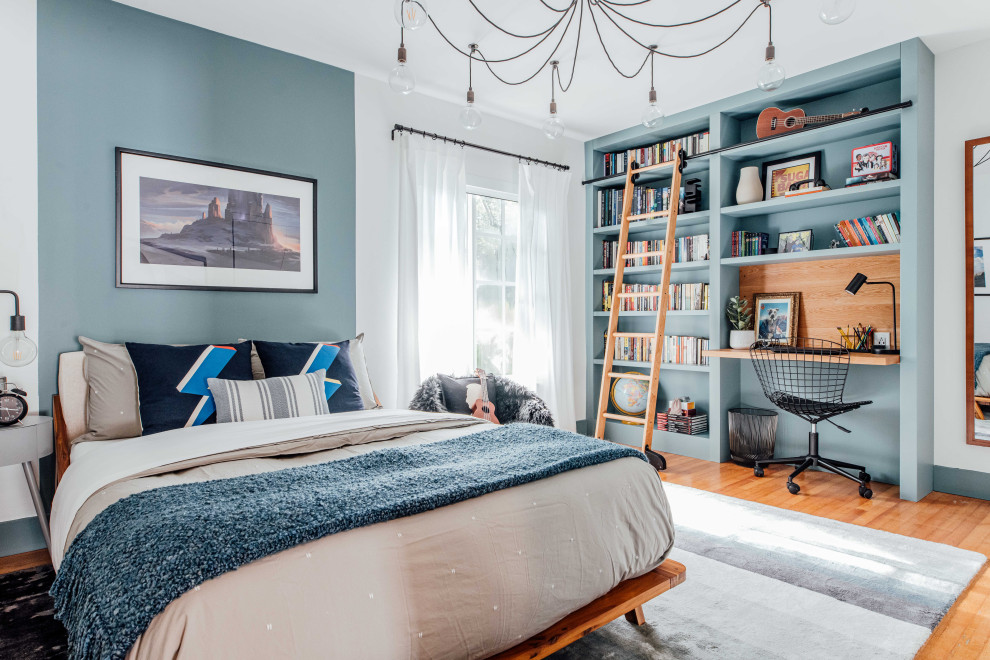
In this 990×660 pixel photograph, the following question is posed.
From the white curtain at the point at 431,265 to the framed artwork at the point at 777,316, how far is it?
2.09 meters

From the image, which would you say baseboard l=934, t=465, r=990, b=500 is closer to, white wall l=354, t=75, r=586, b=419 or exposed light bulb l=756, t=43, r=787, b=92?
exposed light bulb l=756, t=43, r=787, b=92

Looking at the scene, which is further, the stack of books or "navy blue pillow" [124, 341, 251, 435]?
the stack of books

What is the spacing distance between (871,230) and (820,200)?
1.13ft

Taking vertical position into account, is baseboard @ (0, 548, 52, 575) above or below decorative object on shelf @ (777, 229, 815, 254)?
below

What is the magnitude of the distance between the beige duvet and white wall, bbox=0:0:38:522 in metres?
0.82

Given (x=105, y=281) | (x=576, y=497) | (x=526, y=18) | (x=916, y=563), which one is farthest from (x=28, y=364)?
(x=916, y=563)

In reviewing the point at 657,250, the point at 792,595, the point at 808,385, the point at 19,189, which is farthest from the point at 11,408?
the point at 808,385

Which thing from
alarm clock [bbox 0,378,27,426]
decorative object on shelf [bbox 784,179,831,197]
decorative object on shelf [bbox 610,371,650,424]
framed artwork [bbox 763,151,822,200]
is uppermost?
framed artwork [bbox 763,151,822,200]

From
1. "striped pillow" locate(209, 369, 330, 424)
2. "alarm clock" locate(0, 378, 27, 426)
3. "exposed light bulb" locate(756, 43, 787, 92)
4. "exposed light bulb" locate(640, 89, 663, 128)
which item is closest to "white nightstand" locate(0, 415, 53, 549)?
"alarm clock" locate(0, 378, 27, 426)

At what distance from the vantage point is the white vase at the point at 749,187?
4.02 m

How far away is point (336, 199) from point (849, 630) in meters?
3.21

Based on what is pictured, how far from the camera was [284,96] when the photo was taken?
3305mm

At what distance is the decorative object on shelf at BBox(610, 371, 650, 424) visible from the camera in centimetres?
461

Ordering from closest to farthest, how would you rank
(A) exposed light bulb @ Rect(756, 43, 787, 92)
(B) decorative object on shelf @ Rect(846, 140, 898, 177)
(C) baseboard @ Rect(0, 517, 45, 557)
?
(A) exposed light bulb @ Rect(756, 43, 787, 92) < (C) baseboard @ Rect(0, 517, 45, 557) < (B) decorative object on shelf @ Rect(846, 140, 898, 177)
